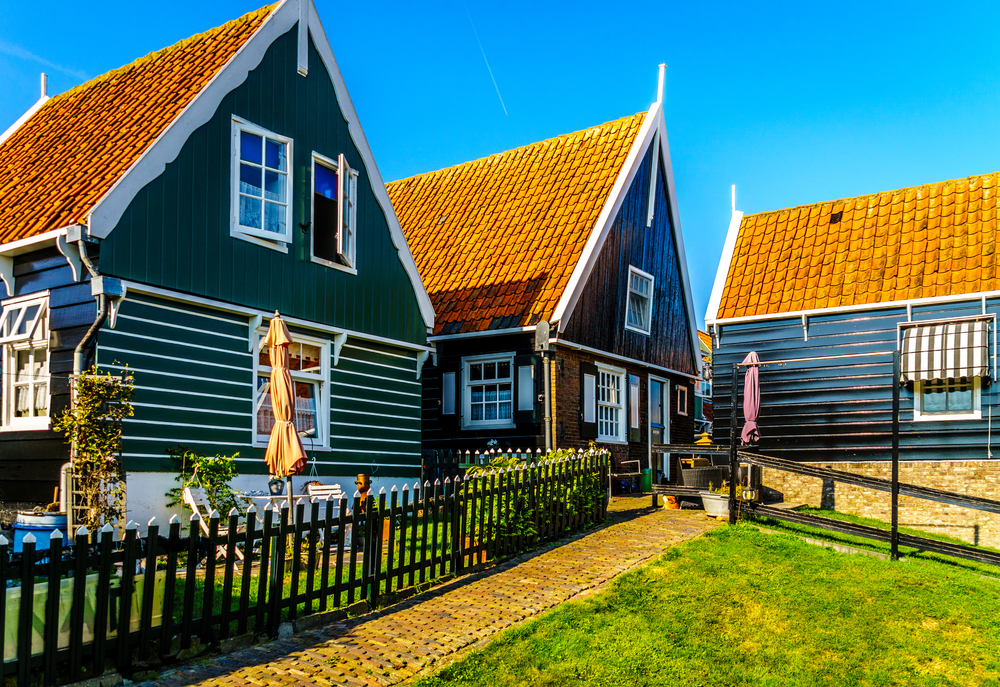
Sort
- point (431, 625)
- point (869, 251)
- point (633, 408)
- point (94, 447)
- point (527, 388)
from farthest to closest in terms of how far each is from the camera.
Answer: point (633, 408) → point (527, 388) → point (869, 251) → point (94, 447) → point (431, 625)

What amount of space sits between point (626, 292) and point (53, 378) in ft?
44.5

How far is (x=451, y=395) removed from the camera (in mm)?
19812

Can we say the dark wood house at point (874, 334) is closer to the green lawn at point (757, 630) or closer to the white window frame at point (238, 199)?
the green lawn at point (757, 630)

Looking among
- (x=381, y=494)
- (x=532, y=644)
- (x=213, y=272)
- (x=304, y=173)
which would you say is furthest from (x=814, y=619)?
(x=304, y=173)

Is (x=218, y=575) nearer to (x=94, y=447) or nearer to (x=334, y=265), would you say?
(x=94, y=447)

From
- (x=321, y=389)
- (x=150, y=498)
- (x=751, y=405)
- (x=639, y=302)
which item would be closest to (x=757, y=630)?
(x=150, y=498)

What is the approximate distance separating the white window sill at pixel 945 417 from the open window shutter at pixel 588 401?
21.4 feet

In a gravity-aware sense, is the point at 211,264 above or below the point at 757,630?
above

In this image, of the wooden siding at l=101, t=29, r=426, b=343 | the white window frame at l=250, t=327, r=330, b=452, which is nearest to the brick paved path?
the white window frame at l=250, t=327, r=330, b=452

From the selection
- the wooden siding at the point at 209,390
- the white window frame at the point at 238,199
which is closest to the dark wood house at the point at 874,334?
the wooden siding at the point at 209,390

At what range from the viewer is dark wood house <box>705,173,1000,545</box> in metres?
16.2

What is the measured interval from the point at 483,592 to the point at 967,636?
198 inches

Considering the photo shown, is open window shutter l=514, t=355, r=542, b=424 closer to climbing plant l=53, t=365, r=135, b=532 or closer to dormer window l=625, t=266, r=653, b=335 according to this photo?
dormer window l=625, t=266, r=653, b=335

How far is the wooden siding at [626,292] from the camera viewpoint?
65.2 ft
